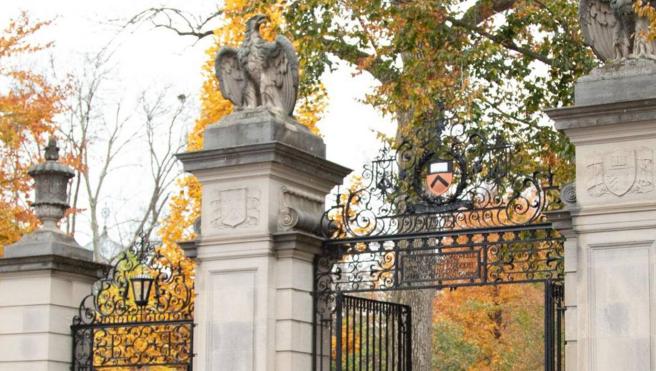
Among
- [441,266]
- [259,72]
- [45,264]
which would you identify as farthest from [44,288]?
[441,266]

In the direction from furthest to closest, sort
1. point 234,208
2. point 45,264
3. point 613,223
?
point 45,264, point 234,208, point 613,223

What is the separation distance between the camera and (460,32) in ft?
63.4

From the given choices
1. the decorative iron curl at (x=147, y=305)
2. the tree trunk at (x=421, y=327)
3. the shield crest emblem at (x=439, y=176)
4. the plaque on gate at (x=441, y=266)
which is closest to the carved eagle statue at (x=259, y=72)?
the shield crest emblem at (x=439, y=176)

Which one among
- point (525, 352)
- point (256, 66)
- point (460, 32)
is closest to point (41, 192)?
point (256, 66)

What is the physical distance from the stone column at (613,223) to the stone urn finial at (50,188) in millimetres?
5837

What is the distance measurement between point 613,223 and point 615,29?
A: 168cm

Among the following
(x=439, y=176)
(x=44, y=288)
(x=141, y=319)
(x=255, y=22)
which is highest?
(x=255, y=22)

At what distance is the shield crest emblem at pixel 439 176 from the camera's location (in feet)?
39.4

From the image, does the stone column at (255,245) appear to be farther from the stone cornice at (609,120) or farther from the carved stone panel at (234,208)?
the stone cornice at (609,120)

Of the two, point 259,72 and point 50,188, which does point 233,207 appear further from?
point 50,188

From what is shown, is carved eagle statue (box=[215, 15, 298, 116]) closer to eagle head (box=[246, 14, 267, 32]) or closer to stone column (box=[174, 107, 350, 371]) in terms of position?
eagle head (box=[246, 14, 267, 32])

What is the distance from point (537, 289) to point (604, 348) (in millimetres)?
22840

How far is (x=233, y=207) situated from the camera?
12.7 meters

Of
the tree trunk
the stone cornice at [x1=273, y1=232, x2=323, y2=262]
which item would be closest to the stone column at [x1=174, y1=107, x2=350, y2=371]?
the stone cornice at [x1=273, y1=232, x2=323, y2=262]
